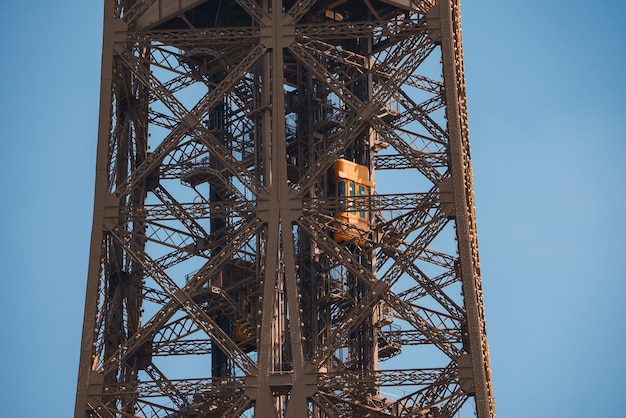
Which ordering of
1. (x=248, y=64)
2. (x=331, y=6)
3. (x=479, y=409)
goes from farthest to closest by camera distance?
1. (x=331, y=6)
2. (x=248, y=64)
3. (x=479, y=409)

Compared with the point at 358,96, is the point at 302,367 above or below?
below

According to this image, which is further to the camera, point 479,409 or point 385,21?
point 385,21

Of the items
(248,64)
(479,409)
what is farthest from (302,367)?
(248,64)

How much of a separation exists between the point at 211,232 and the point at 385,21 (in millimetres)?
9416

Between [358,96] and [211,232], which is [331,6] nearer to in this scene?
[358,96]

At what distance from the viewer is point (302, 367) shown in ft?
204

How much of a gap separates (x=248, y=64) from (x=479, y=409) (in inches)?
444

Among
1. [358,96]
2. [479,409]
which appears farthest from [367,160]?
[479,409]

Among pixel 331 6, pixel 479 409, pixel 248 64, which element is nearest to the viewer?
pixel 479 409

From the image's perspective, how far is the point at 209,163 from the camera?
2815 inches

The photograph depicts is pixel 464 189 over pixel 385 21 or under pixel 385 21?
under

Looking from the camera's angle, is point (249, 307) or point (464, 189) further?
point (249, 307)

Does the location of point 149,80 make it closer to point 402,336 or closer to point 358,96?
point 358,96

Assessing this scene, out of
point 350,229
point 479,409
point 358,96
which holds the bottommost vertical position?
point 479,409
